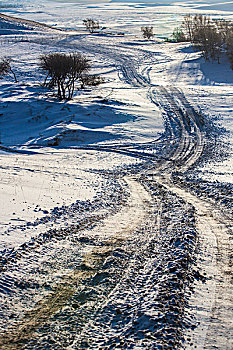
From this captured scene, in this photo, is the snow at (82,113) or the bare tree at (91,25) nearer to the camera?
the snow at (82,113)

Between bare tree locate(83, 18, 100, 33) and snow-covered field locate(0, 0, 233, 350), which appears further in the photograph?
bare tree locate(83, 18, 100, 33)

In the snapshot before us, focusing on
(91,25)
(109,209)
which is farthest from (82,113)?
(91,25)

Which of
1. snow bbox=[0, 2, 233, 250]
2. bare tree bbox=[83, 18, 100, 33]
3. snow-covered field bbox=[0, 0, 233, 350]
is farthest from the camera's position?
bare tree bbox=[83, 18, 100, 33]

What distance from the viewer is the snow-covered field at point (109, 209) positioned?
6250 mm

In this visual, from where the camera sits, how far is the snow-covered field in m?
6.25

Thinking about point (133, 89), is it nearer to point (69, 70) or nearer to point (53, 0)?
point (69, 70)

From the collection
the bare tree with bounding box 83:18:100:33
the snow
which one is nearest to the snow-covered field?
the snow

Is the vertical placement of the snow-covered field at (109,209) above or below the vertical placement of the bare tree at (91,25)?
below

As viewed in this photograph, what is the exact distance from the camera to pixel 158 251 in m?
8.56

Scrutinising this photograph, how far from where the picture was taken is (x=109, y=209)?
1155 centimetres

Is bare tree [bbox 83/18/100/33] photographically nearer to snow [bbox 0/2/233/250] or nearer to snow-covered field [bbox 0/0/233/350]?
snow [bbox 0/2/233/250]

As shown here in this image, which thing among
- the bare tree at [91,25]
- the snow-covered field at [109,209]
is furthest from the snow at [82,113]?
the bare tree at [91,25]

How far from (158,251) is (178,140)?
13212mm

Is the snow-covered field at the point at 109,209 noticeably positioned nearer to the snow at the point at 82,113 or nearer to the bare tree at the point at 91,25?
the snow at the point at 82,113
